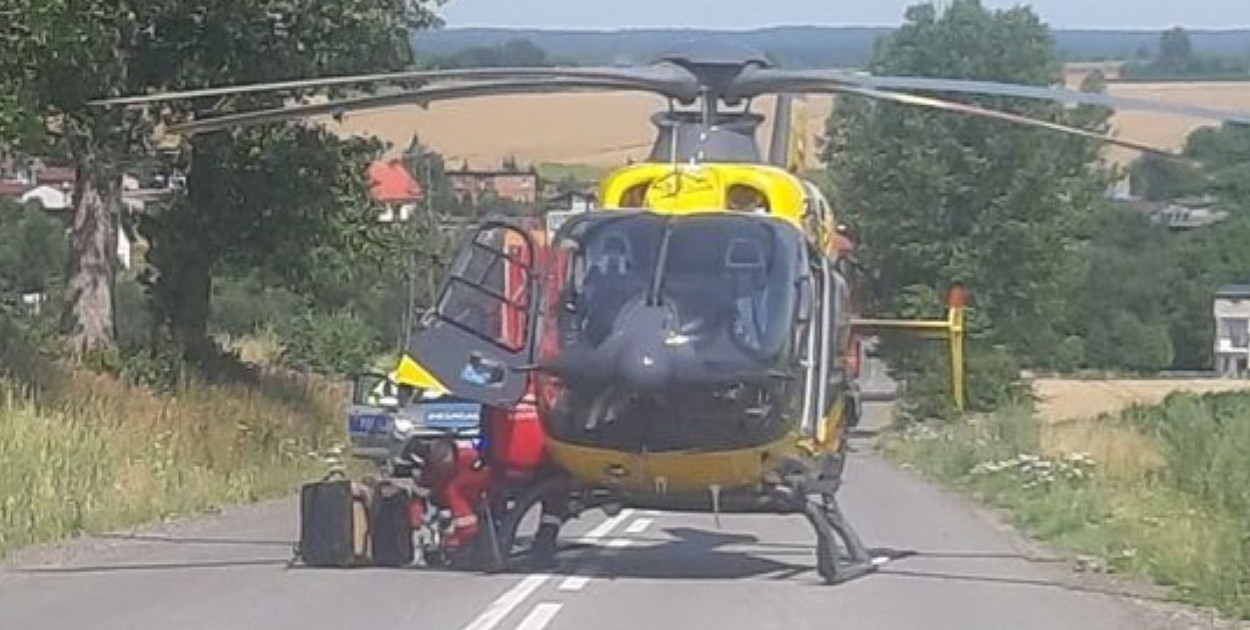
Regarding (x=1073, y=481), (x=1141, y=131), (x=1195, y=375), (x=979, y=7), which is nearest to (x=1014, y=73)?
(x=979, y=7)

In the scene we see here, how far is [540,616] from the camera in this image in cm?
1439

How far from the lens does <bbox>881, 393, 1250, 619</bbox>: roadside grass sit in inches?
675

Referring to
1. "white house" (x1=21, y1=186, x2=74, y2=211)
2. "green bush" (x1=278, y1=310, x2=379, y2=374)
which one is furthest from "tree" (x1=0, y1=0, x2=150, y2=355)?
"white house" (x1=21, y1=186, x2=74, y2=211)

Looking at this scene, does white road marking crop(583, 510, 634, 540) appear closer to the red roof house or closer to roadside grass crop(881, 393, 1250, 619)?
roadside grass crop(881, 393, 1250, 619)

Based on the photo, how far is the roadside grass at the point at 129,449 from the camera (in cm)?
2025

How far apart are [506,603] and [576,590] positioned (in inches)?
39.4

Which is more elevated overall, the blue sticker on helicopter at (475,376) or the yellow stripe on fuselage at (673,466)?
the blue sticker on helicopter at (475,376)

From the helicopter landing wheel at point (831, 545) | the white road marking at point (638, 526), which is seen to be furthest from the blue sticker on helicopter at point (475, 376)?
the white road marking at point (638, 526)

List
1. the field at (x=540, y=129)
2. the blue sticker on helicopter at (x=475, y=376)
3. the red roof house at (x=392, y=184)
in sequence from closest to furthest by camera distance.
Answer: the blue sticker on helicopter at (x=475, y=376), the red roof house at (x=392, y=184), the field at (x=540, y=129)

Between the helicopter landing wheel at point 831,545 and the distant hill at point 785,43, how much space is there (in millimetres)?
3109

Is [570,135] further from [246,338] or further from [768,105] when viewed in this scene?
[768,105]

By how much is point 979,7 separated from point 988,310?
9500 millimetres

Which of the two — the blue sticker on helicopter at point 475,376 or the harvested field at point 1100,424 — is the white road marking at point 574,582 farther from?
the harvested field at point 1100,424

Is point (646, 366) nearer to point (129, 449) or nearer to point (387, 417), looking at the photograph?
point (129, 449)
